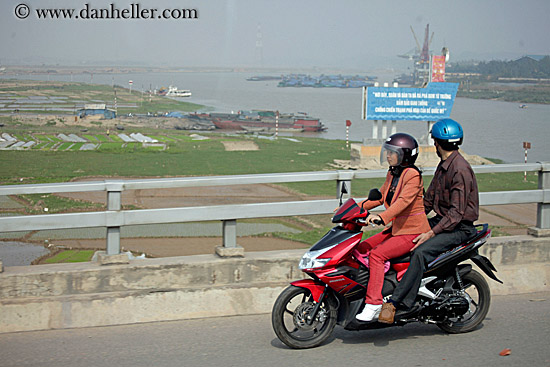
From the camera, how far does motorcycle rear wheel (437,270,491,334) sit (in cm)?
582

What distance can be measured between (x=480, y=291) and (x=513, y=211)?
13315mm

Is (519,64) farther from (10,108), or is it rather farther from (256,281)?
(256,281)

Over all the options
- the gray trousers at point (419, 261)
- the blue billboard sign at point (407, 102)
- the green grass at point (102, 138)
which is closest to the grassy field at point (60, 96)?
the green grass at point (102, 138)

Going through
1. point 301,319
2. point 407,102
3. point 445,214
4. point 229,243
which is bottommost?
point 301,319

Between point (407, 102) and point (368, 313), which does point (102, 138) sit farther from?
point (368, 313)

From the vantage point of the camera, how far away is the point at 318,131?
59500mm

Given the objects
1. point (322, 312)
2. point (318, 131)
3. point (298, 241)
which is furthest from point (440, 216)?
point (318, 131)

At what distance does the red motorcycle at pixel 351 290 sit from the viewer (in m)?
5.21

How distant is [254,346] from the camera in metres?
5.45

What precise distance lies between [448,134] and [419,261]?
1.09 m

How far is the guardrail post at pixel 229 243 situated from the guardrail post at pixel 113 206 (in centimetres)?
98

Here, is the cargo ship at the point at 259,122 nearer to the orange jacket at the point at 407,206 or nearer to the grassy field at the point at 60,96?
the grassy field at the point at 60,96

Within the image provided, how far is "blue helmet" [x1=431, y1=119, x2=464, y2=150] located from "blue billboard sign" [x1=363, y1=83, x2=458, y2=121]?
22.8 meters

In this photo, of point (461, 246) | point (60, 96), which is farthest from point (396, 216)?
point (60, 96)
